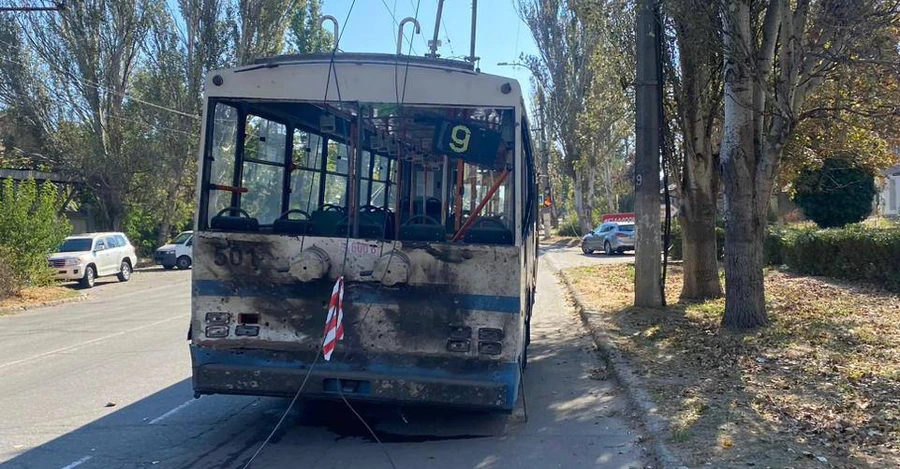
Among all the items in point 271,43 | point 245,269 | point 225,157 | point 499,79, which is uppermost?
point 271,43

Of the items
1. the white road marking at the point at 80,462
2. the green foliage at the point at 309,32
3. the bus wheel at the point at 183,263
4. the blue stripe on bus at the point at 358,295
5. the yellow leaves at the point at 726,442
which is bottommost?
the white road marking at the point at 80,462

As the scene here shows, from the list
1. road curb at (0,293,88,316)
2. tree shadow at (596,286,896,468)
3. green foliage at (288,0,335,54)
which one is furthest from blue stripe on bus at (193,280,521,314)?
green foliage at (288,0,335,54)

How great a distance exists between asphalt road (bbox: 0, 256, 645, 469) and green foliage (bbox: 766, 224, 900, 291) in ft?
24.9

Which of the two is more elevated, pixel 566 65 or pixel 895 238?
pixel 566 65

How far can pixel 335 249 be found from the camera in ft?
20.3

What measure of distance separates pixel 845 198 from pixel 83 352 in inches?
1014

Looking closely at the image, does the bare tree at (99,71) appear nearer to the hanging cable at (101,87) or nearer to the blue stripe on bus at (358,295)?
the hanging cable at (101,87)

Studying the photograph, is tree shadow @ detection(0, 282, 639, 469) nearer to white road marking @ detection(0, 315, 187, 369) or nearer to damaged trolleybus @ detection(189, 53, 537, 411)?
damaged trolleybus @ detection(189, 53, 537, 411)

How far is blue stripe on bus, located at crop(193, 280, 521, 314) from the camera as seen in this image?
6055 millimetres

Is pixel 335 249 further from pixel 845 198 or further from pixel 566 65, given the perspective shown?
pixel 566 65

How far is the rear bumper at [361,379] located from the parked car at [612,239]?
3104 cm

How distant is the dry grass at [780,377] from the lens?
6.12 m

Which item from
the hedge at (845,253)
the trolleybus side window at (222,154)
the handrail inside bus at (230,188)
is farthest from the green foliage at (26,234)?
the hedge at (845,253)

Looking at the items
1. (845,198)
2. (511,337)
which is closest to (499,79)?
(511,337)
